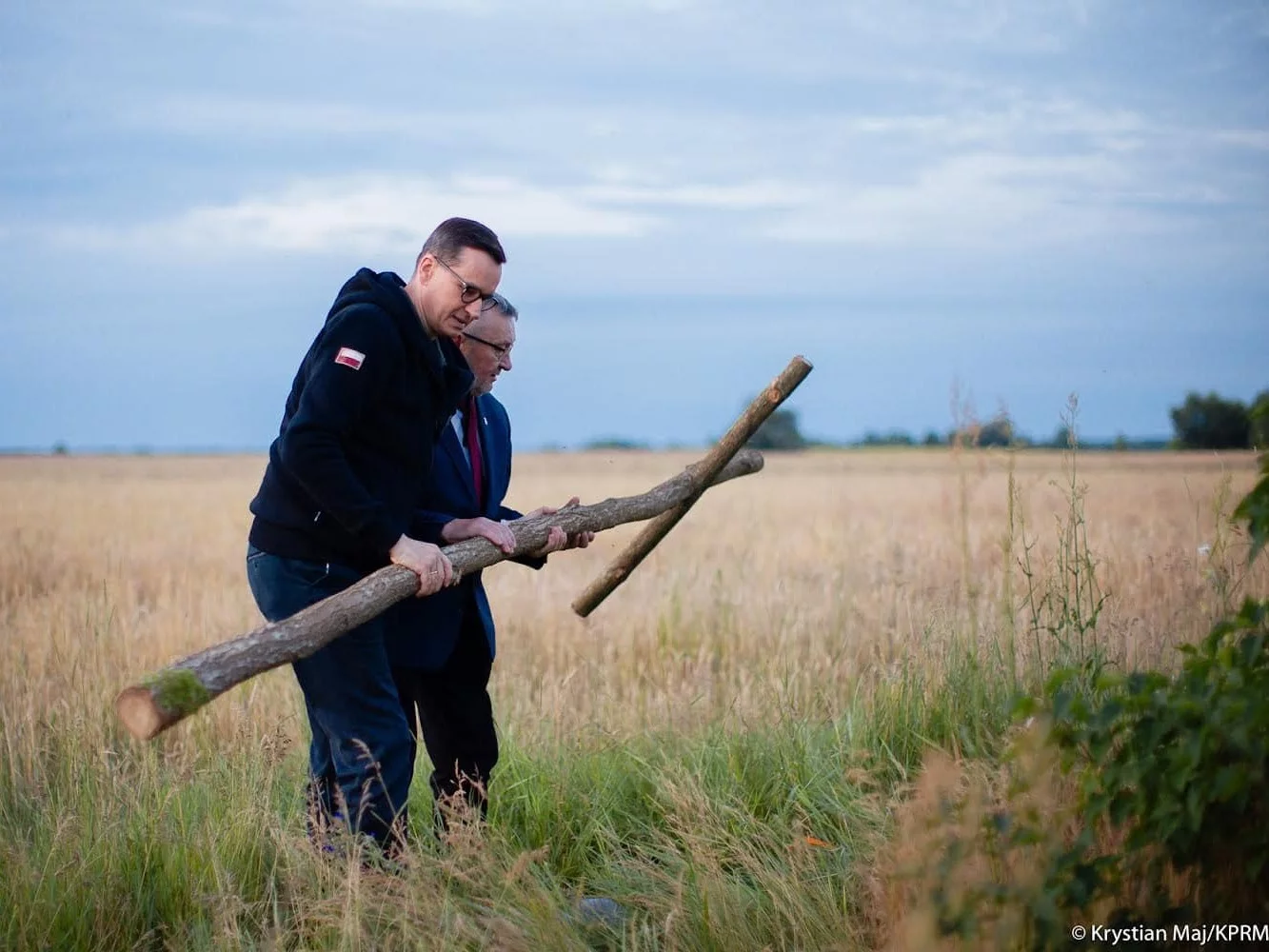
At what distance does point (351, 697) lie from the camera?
13.3ft

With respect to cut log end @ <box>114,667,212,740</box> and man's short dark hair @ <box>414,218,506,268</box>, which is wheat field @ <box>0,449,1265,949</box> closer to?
cut log end @ <box>114,667,212,740</box>

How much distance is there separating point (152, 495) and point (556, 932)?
25.8 metres

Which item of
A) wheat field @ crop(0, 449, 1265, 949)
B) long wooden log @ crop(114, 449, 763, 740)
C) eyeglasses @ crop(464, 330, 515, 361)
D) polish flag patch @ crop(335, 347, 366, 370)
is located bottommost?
wheat field @ crop(0, 449, 1265, 949)

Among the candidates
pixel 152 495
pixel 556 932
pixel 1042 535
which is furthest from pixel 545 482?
pixel 556 932

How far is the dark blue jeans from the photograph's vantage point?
4.05 metres

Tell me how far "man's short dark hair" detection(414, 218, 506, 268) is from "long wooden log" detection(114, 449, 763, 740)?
3.18ft

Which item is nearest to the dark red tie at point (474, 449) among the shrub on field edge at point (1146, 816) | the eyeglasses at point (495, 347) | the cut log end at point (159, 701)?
the eyeglasses at point (495, 347)

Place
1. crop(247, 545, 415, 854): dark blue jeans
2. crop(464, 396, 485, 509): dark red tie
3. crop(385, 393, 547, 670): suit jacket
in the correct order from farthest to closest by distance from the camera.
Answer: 1. crop(464, 396, 485, 509): dark red tie
2. crop(385, 393, 547, 670): suit jacket
3. crop(247, 545, 415, 854): dark blue jeans

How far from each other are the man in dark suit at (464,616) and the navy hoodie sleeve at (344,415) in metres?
0.53

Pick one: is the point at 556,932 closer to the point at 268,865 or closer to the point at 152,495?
the point at 268,865

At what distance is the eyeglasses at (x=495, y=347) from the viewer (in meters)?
4.53

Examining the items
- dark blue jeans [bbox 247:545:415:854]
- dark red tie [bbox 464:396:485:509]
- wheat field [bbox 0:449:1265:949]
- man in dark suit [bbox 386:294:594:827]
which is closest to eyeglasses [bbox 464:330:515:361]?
man in dark suit [bbox 386:294:594:827]

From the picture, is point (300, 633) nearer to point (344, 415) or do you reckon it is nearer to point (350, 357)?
point (344, 415)

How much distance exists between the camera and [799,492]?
89.0 feet
